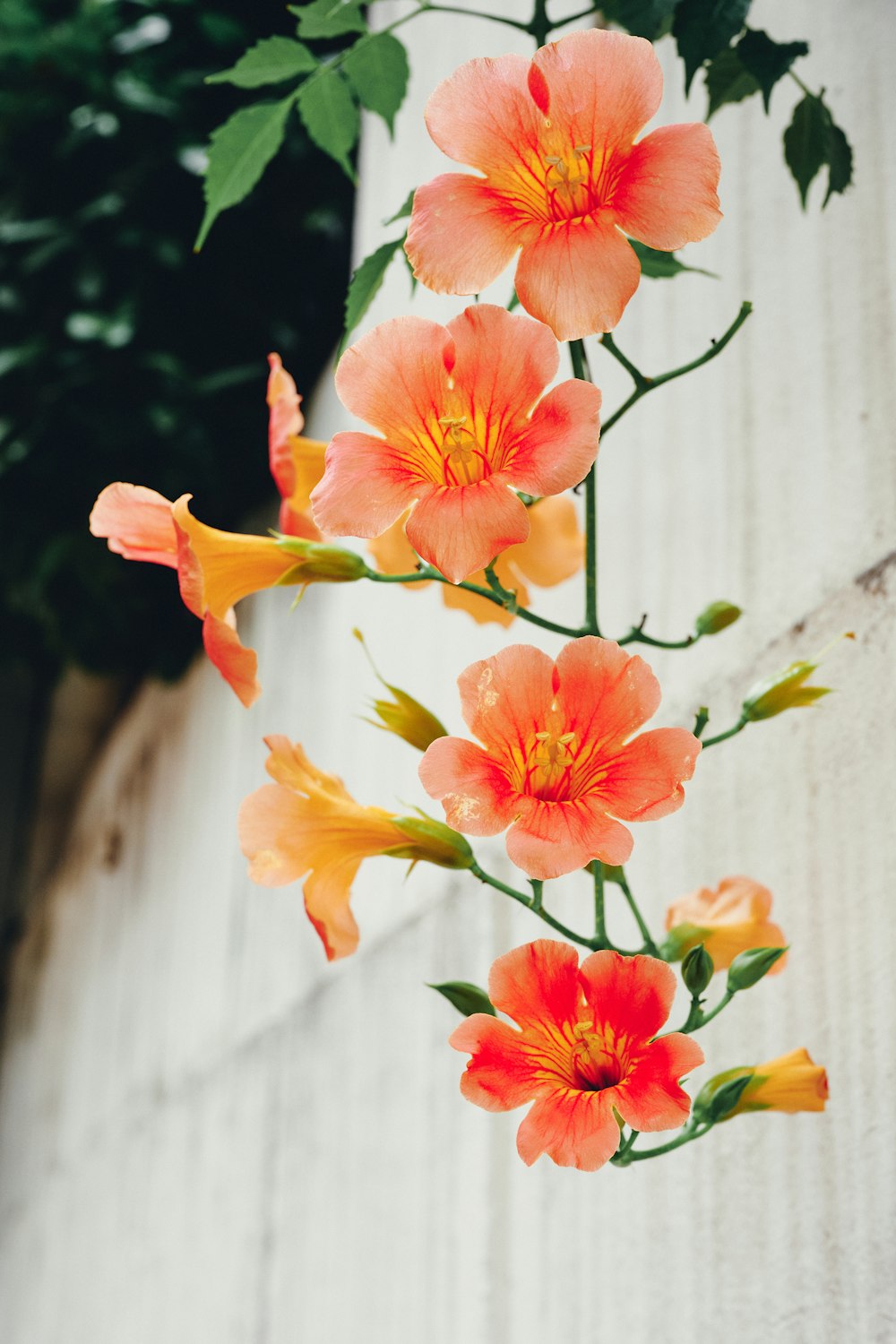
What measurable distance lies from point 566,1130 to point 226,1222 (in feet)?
4.09

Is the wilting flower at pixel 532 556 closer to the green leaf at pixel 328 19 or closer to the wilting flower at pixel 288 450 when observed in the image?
the wilting flower at pixel 288 450

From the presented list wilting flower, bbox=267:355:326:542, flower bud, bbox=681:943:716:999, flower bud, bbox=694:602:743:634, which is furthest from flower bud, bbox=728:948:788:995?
wilting flower, bbox=267:355:326:542

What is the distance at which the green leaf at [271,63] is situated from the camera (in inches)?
24.9

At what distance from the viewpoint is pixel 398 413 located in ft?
1.37

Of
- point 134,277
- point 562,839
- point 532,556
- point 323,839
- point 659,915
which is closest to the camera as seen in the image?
point 562,839

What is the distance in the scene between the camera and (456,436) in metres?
0.42

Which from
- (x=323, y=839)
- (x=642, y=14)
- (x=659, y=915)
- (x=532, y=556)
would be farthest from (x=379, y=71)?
(x=659, y=915)

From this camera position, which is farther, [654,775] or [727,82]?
[727,82]

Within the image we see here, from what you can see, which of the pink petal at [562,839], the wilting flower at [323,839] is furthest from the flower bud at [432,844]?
the pink petal at [562,839]

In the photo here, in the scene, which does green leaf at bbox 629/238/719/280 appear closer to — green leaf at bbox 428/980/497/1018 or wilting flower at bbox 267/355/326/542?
wilting flower at bbox 267/355/326/542

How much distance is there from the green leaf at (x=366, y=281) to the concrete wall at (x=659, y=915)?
10.6 inches

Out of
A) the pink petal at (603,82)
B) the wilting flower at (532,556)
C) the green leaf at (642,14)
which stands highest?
the green leaf at (642,14)

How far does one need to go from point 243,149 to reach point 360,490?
30 cm

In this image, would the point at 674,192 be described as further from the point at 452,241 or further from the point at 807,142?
the point at 807,142
